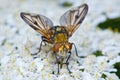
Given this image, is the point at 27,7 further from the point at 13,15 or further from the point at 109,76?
the point at 109,76

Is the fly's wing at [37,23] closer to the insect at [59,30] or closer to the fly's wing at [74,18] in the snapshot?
the insect at [59,30]

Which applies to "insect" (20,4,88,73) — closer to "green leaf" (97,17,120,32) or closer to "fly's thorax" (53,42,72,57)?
"fly's thorax" (53,42,72,57)

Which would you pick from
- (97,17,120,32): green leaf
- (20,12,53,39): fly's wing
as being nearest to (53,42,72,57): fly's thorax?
(20,12,53,39): fly's wing

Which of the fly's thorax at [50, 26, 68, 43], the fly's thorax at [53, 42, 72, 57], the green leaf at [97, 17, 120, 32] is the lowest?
the fly's thorax at [53, 42, 72, 57]

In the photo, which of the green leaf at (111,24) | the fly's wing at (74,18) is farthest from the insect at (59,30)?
the green leaf at (111,24)

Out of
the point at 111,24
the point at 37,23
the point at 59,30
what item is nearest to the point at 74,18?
the point at 59,30

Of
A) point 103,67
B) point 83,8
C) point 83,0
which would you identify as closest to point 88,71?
point 103,67

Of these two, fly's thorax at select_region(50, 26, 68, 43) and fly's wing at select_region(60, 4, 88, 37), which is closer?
fly's thorax at select_region(50, 26, 68, 43)
